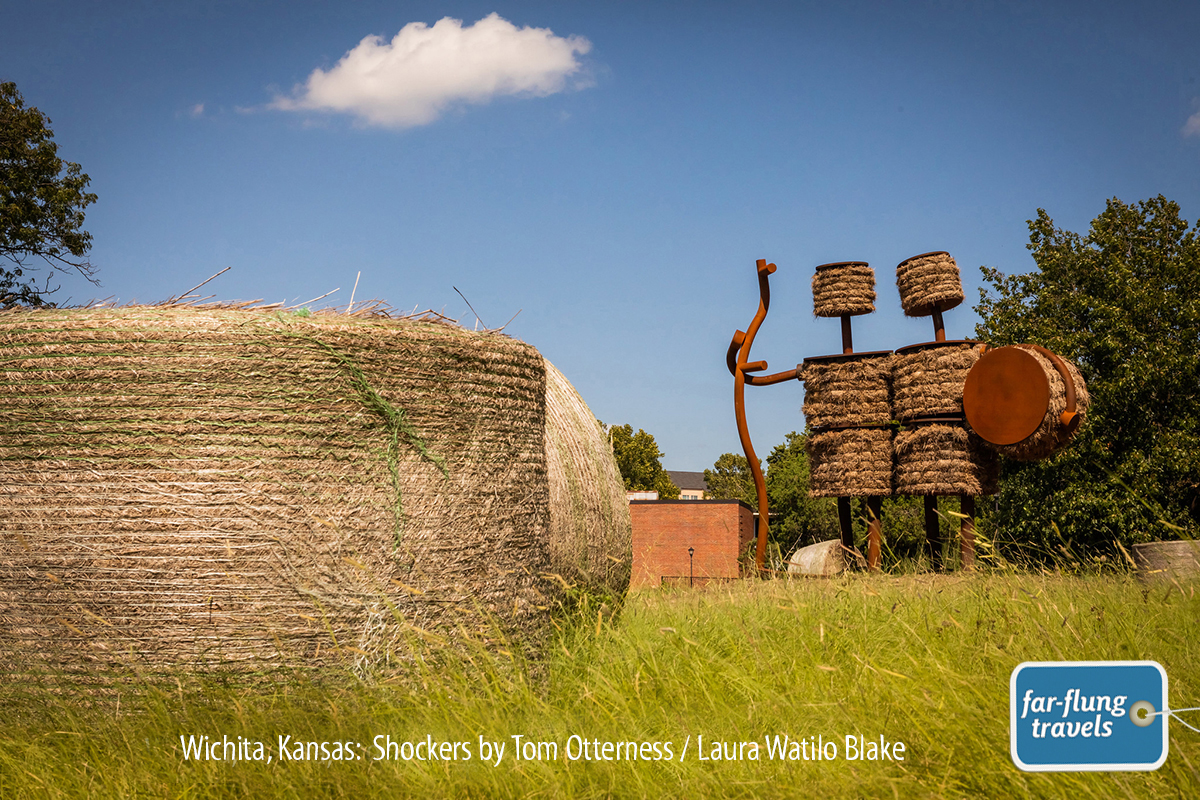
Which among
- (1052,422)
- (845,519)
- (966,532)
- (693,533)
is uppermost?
(1052,422)

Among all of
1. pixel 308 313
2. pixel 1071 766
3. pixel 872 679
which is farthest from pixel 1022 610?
pixel 308 313

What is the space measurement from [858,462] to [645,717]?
8150 millimetres

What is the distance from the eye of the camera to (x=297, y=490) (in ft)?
12.5

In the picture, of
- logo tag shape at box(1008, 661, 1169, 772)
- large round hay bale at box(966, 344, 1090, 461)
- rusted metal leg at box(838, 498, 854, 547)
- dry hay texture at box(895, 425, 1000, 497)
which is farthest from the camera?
rusted metal leg at box(838, 498, 854, 547)

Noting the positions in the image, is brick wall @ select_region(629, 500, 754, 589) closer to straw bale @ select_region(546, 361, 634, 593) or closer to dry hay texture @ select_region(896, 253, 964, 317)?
dry hay texture @ select_region(896, 253, 964, 317)

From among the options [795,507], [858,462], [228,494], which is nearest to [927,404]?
[858,462]

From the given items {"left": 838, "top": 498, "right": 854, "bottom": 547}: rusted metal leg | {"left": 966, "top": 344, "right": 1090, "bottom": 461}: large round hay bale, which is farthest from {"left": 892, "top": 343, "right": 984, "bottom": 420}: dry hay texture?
{"left": 838, "top": 498, "right": 854, "bottom": 547}: rusted metal leg

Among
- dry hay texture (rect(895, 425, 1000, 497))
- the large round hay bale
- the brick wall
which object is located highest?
the large round hay bale

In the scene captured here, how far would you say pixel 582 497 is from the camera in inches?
220

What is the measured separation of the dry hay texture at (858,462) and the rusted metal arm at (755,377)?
3.01 feet

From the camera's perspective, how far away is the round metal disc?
9102mm

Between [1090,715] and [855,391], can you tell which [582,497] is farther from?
[855,391]

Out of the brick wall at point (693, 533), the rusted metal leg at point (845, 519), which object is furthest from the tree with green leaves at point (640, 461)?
the rusted metal leg at point (845, 519)

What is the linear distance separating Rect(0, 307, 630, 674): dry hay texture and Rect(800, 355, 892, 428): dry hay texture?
7704 mm
